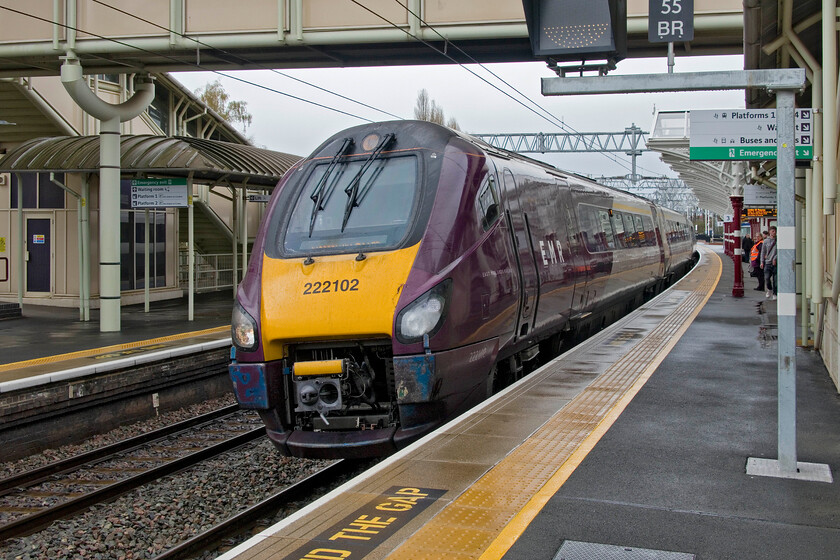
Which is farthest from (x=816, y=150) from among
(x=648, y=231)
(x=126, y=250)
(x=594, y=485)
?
(x=126, y=250)

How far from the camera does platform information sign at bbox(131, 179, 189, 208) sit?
1584 centimetres

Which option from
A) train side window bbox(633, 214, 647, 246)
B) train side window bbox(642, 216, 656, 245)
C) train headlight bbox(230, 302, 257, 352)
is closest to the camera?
train headlight bbox(230, 302, 257, 352)

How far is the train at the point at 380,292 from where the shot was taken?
6293 millimetres

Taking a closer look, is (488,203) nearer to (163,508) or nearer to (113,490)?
(163,508)

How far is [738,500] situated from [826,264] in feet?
24.6

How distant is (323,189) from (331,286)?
4.04ft

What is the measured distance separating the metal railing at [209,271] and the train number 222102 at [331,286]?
17.0m

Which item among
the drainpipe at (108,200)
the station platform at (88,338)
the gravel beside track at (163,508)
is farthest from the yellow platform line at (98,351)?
the gravel beside track at (163,508)

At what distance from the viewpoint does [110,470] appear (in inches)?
339

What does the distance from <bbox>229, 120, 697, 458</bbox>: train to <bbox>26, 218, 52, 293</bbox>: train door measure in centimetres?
1323

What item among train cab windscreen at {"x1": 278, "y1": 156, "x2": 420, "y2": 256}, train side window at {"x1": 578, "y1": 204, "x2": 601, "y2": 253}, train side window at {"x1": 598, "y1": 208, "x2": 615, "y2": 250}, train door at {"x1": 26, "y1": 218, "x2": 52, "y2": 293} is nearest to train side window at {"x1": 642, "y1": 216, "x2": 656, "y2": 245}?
train side window at {"x1": 598, "y1": 208, "x2": 615, "y2": 250}

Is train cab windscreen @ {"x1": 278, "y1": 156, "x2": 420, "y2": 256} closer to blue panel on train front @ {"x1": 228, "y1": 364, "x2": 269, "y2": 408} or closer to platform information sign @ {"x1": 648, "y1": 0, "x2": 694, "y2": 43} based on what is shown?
blue panel on train front @ {"x1": 228, "y1": 364, "x2": 269, "y2": 408}

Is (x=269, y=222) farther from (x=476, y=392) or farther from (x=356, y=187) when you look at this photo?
(x=476, y=392)

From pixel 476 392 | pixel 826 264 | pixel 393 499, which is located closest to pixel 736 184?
pixel 826 264
